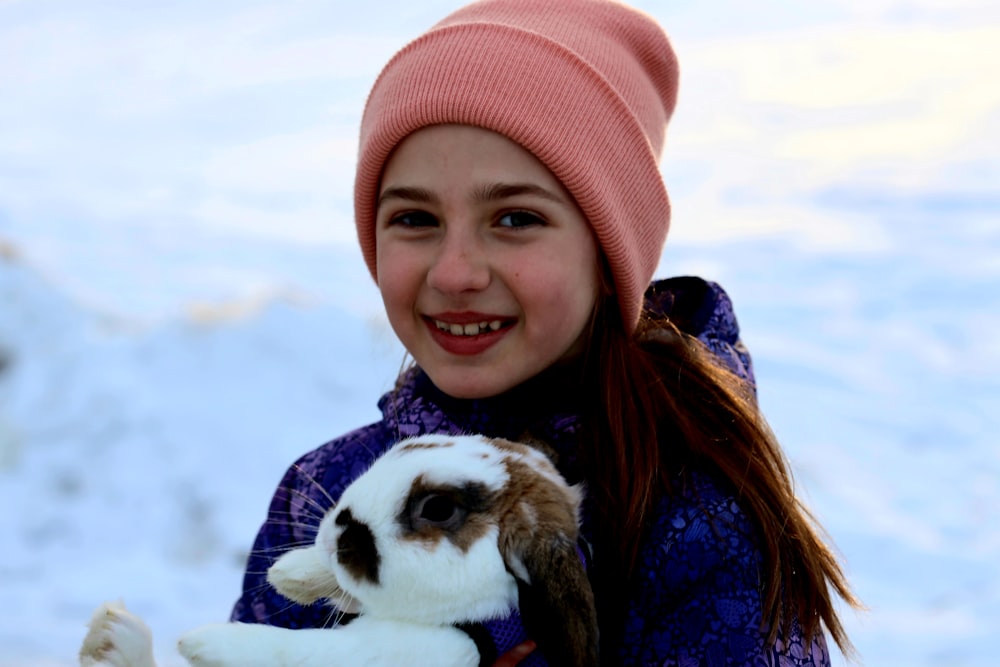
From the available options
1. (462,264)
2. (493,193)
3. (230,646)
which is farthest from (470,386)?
(230,646)

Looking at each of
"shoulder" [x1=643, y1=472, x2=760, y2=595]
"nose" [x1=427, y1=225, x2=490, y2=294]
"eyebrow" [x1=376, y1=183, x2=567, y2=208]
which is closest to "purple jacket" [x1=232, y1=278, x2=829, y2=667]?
"shoulder" [x1=643, y1=472, x2=760, y2=595]

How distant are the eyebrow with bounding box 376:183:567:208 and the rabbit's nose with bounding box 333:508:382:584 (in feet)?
2.64

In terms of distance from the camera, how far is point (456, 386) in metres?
2.48

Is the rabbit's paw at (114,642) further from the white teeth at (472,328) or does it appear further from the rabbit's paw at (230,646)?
the white teeth at (472,328)

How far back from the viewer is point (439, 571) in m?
1.81

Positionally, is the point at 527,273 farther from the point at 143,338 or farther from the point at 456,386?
the point at 143,338

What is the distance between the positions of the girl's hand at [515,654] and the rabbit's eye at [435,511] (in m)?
0.26

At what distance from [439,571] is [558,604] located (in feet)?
Answer: 0.71

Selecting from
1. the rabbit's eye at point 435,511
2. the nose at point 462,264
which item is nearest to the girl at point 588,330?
the nose at point 462,264

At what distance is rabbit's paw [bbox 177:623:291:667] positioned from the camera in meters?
1.77

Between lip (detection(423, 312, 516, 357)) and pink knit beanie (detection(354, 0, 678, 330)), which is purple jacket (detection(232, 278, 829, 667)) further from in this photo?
pink knit beanie (detection(354, 0, 678, 330))

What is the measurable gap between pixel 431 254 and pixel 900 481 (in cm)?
445

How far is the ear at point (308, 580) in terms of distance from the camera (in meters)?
2.04

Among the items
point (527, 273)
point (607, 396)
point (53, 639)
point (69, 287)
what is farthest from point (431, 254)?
point (69, 287)
